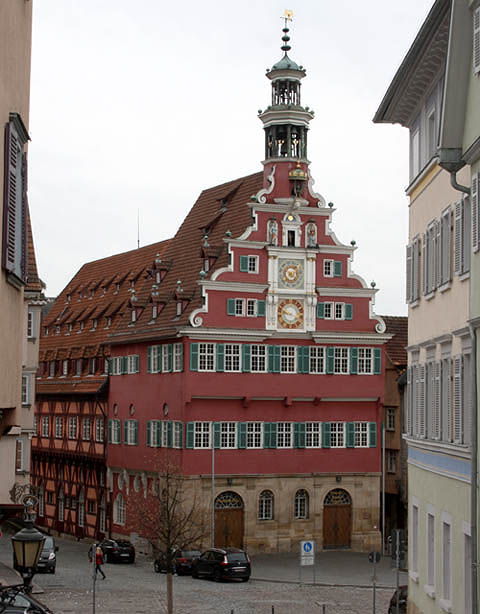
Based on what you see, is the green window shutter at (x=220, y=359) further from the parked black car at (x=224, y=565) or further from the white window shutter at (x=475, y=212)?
the white window shutter at (x=475, y=212)

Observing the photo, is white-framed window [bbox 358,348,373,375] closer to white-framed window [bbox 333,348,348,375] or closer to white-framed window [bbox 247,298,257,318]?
white-framed window [bbox 333,348,348,375]

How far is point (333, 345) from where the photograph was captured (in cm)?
5972

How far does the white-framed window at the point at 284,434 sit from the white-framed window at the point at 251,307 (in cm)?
510

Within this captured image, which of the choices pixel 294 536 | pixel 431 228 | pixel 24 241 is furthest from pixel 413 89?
pixel 294 536

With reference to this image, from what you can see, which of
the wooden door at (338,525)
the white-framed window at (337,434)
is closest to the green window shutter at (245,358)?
the white-framed window at (337,434)

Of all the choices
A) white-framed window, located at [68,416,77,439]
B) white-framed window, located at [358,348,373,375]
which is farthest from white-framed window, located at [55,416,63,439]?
white-framed window, located at [358,348,373,375]

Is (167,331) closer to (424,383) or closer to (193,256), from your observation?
(193,256)

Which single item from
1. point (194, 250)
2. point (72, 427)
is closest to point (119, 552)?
point (194, 250)

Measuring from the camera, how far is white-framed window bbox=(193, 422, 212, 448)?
56.8 m

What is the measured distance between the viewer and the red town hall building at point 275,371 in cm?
5719

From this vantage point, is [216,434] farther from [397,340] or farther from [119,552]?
[397,340]

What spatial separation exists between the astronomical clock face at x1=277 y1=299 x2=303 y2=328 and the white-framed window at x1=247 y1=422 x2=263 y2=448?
4.63 metres

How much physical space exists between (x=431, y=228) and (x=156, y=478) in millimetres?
35121

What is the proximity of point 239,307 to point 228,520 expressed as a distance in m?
9.40
